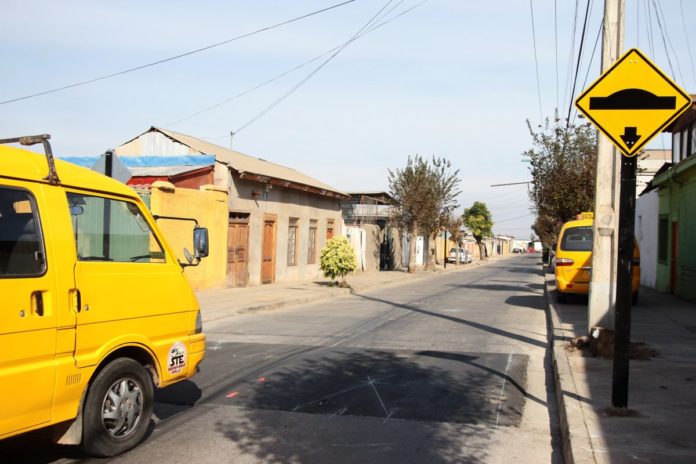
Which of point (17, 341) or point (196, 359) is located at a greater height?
point (17, 341)

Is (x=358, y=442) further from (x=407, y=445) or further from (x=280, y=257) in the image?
(x=280, y=257)

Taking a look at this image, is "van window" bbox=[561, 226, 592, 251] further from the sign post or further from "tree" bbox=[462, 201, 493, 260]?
"tree" bbox=[462, 201, 493, 260]

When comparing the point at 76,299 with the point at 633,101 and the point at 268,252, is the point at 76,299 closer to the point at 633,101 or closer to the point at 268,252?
the point at 633,101

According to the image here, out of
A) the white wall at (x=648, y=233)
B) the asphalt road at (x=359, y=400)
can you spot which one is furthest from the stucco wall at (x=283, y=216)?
the white wall at (x=648, y=233)

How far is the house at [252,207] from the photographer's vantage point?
779 inches

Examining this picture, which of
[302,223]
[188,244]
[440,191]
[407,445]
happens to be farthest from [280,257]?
[407,445]

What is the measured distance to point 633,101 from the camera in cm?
576

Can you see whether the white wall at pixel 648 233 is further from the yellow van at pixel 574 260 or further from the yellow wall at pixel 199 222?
the yellow wall at pixel 199 222

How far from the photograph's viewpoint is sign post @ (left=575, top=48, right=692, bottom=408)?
5574mm

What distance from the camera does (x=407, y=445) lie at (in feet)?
17.3

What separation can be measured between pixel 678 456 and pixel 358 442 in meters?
2.39

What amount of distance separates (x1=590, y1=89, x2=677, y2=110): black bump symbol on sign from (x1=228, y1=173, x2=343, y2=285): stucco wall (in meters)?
15.3

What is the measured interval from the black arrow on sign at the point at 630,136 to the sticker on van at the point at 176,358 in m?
4.28

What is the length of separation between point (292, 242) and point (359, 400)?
62.1 ft
